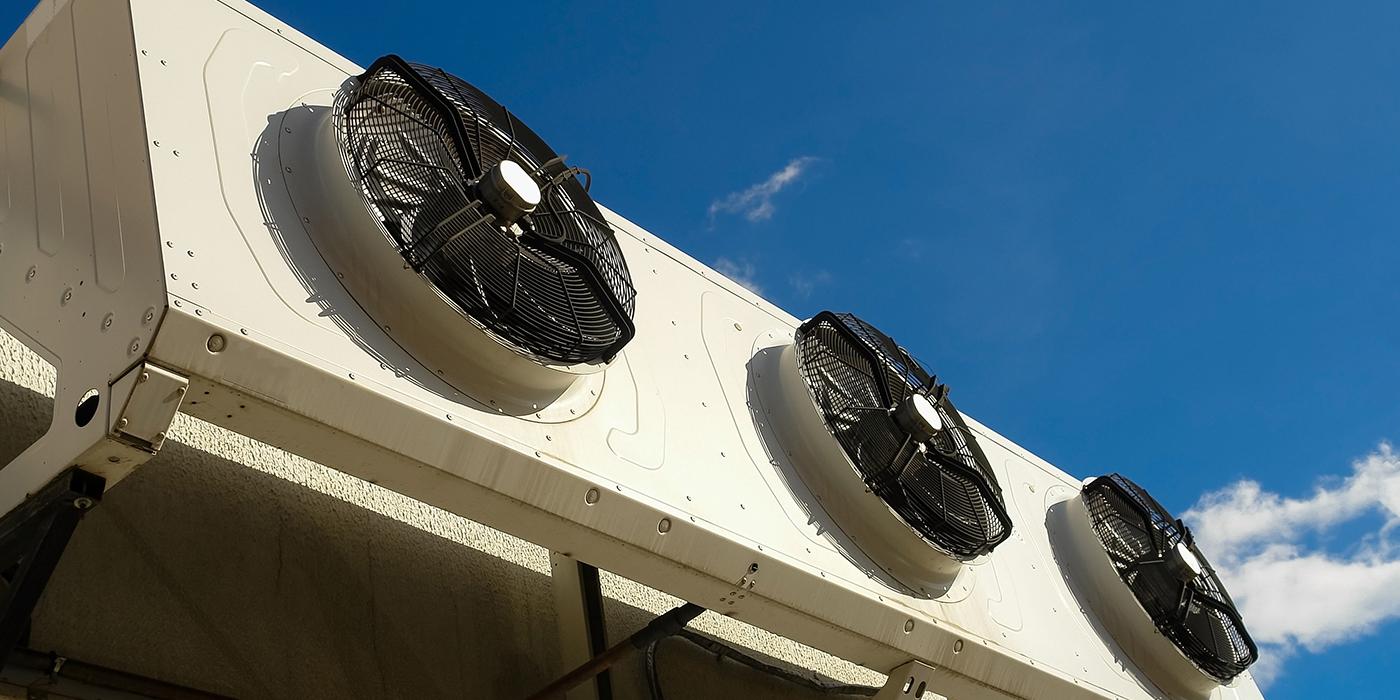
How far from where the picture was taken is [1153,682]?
4.95 metres

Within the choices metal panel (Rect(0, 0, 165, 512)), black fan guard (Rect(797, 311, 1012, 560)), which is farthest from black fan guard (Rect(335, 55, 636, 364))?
black fan guard (Rect(797, 311, 1012, 560))

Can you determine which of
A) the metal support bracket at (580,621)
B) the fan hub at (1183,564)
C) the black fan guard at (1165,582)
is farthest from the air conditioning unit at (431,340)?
the fan hub at (1183,564)

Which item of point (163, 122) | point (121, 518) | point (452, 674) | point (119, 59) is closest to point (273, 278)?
point (163, 122)

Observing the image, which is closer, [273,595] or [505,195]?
[505,195]

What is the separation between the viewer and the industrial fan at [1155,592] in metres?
4.95

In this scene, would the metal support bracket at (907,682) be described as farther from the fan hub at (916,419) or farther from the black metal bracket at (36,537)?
the black metal bracket at (36,537)

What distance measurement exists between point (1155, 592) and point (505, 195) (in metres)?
3.45

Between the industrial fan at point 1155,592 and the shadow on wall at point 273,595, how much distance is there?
7.53 feet

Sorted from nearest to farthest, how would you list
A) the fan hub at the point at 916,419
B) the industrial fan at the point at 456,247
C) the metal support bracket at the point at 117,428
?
the metal support bracket at the point at 117,428 → the industrial fan at the point at 456,247 → the fan hub at the point at 916,419

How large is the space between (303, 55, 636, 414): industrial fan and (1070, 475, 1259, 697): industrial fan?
2.77 m

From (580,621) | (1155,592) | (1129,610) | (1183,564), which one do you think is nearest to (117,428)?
(580,621)

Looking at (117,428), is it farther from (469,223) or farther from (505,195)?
(505,195)

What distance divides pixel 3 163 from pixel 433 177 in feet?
3.85

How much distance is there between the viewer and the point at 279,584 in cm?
344
